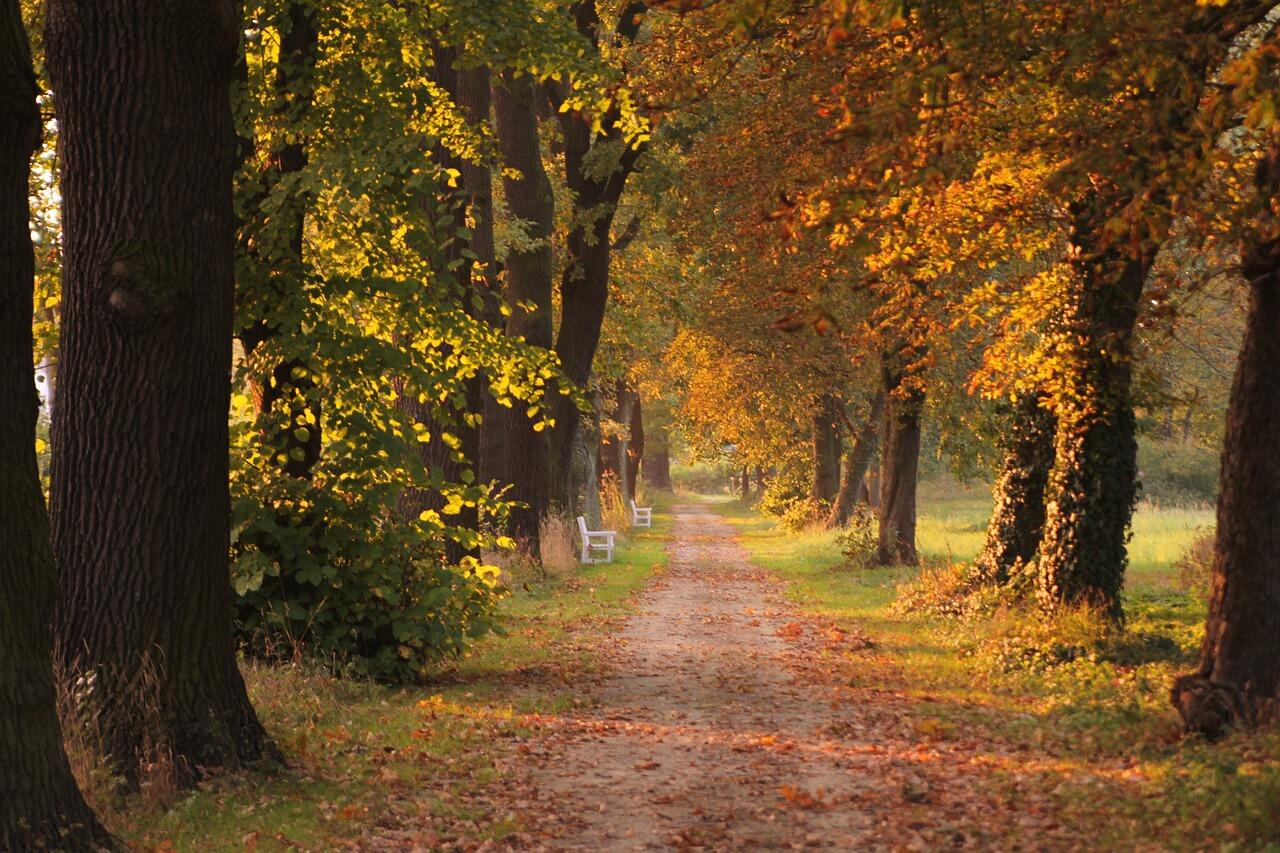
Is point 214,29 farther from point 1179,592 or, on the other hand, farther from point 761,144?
point 1179,592

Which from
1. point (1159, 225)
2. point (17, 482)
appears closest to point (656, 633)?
point (1159, 225)

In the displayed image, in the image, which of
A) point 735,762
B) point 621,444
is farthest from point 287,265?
point 621,444

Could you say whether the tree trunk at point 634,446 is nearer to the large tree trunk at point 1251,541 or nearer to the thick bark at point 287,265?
the thick bark at point 287,265

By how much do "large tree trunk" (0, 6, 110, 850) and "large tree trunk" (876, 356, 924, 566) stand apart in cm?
2184

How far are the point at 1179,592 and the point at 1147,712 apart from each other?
35.6ft

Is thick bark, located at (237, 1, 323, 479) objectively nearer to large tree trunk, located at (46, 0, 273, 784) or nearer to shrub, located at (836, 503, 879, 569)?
large tree trunk, located at (46, 0, 273, 784)

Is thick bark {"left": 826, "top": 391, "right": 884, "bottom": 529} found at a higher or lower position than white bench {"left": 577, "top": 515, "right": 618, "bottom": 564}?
higher

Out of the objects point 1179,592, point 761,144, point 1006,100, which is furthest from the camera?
point 1179,592

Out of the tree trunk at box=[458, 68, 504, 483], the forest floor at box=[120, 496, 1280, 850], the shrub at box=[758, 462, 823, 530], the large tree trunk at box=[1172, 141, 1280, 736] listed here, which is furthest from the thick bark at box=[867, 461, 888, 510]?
the large tree trunk at box=[1172, 141, 1280, 736]

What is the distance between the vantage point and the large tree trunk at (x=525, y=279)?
2533 centimetres

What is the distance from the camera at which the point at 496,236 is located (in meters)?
24.8

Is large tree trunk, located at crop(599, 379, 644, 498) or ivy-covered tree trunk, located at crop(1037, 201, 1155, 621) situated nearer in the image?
ivy-covered tree trunk, located at crop(1037, 201, 1155, 621)

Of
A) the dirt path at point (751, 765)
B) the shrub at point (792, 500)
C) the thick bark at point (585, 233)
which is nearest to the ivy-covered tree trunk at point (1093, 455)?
the dirt path at point (751, 765)

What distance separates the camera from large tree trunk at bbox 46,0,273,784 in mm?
8758
